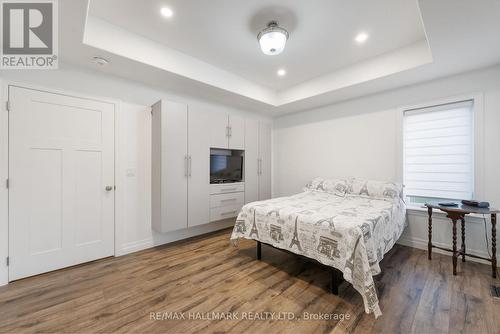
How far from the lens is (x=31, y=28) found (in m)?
→ 1.92

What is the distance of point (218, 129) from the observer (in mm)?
3475

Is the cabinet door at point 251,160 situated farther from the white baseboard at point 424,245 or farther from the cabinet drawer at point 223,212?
the white baseboard at point 424,245

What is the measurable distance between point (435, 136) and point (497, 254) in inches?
63.3

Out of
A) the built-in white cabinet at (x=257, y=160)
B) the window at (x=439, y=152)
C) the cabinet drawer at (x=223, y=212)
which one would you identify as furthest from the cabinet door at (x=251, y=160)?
the window at (x=439, y=152)

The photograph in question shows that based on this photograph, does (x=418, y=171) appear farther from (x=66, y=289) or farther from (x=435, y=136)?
(x=66, y=289)

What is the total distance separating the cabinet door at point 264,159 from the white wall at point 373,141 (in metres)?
0.56

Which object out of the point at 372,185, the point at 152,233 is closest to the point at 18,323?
the point at 152,233

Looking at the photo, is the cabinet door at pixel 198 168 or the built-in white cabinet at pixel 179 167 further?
the cabinet door at pixel 198 168

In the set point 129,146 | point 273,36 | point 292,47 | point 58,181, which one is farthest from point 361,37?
point 58,181

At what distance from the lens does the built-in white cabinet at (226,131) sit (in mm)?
3408

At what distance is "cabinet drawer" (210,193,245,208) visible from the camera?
343cm

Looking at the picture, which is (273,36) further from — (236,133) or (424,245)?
(424,245)

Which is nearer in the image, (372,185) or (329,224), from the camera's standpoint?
(329,224)

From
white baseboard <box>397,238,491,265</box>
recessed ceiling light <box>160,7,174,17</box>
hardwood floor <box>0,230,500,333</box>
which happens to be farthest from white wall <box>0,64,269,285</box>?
white baseboard <box>397,238,491,265</box>
